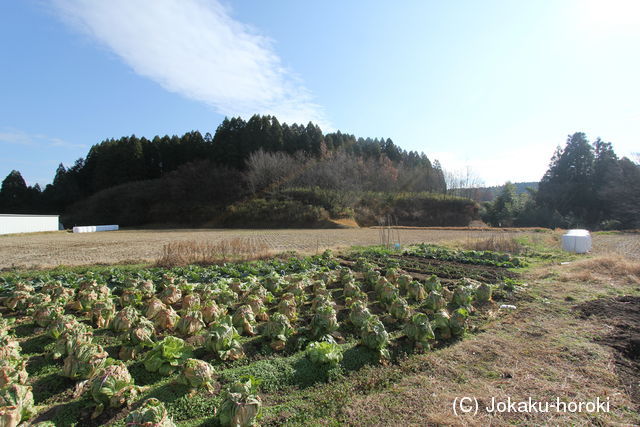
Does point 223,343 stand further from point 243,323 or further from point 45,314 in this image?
point 45,314

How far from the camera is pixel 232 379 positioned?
142 inches

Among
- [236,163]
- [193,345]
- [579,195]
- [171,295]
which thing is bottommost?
[193,345]

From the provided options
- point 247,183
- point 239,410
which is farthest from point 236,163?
point 239,410

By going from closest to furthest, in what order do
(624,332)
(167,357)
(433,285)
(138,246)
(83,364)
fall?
(83,364) < (167,357) < (624,332) < (433,285) < (138,246)

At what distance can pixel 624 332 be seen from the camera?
5.03m

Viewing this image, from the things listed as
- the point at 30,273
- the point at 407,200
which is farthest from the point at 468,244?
the point at 407,200

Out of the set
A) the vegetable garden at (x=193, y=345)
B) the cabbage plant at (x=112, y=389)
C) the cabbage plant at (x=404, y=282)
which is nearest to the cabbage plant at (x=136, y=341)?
the vegetable garden at (x=193, y=345)

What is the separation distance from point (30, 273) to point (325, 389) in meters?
10.5

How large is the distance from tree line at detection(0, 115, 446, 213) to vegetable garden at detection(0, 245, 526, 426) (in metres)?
45.7

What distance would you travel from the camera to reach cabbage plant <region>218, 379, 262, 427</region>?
271cm

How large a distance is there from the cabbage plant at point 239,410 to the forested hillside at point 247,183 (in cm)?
3857

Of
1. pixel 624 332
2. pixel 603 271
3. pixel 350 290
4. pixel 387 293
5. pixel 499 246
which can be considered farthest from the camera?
pixel 499 246

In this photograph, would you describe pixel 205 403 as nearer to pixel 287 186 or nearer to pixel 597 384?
pixel 597 384

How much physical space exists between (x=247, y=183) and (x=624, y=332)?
168 ft
